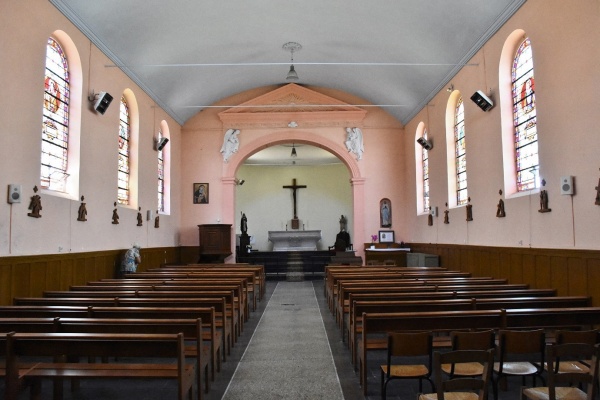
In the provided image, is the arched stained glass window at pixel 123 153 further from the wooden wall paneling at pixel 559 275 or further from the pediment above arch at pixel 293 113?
the wooden wall paneling at pixel 559 275

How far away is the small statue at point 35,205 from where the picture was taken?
23.3 feet

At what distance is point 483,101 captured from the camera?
9.00m

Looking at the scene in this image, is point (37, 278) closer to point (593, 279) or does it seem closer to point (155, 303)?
point (155, 303)

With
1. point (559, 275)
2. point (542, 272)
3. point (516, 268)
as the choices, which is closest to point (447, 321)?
point (559, 275)

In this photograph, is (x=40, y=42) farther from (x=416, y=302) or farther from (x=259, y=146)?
(x=259, y=146)

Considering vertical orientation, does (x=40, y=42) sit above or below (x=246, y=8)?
below

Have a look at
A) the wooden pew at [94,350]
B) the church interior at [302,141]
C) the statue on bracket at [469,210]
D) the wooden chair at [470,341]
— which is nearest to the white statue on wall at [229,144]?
the church interior at [302,141]

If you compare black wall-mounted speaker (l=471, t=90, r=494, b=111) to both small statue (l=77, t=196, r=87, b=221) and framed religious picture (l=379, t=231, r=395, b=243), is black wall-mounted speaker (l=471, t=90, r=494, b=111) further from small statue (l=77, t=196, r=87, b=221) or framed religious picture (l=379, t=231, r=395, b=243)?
small statue (l=77, t=196, r=87, b=221)

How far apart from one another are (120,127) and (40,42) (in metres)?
3.84

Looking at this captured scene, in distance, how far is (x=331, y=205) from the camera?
23.2 m

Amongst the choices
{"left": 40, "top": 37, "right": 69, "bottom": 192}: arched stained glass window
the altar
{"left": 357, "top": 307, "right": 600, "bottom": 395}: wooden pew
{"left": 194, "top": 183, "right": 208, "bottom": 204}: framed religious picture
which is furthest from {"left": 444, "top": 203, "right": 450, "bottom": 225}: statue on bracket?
the altar

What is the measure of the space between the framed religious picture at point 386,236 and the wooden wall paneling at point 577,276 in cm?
907

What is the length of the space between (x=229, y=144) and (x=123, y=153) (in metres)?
4.98

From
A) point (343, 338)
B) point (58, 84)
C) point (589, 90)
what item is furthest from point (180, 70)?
point (589, 90)
